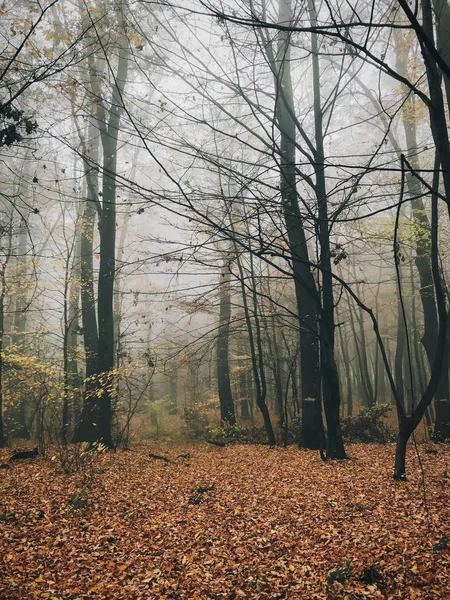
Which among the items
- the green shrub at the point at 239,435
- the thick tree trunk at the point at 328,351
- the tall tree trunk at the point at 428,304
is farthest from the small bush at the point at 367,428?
the thick tree trunk at the point at 328,351

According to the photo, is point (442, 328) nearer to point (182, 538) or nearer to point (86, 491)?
point (182, 538)

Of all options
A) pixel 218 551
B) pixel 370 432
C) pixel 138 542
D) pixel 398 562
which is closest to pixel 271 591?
pixel 218 551

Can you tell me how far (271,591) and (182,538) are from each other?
116 centimetres

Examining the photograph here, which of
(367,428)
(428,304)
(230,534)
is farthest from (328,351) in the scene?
(428,304)

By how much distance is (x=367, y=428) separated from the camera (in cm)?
907

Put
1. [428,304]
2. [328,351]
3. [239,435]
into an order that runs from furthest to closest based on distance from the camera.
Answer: [239,435] < [428,304] < [328,351]

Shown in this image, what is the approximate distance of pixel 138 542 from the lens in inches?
135

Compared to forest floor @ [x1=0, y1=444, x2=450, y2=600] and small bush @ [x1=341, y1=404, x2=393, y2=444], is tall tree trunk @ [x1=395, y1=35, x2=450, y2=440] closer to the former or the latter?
small bush @ [x1=341, y1=404, x2=393, y2=444]

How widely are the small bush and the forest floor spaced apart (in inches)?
126

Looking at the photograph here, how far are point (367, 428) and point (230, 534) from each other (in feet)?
22.3

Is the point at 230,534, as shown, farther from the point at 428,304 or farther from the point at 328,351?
the point at 428,304

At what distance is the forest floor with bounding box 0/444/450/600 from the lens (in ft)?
8.73

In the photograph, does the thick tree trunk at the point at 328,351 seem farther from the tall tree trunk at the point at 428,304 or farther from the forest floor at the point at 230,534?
the tall tree trunk at the point at 428,304

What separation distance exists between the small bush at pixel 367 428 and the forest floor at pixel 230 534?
126 inches
